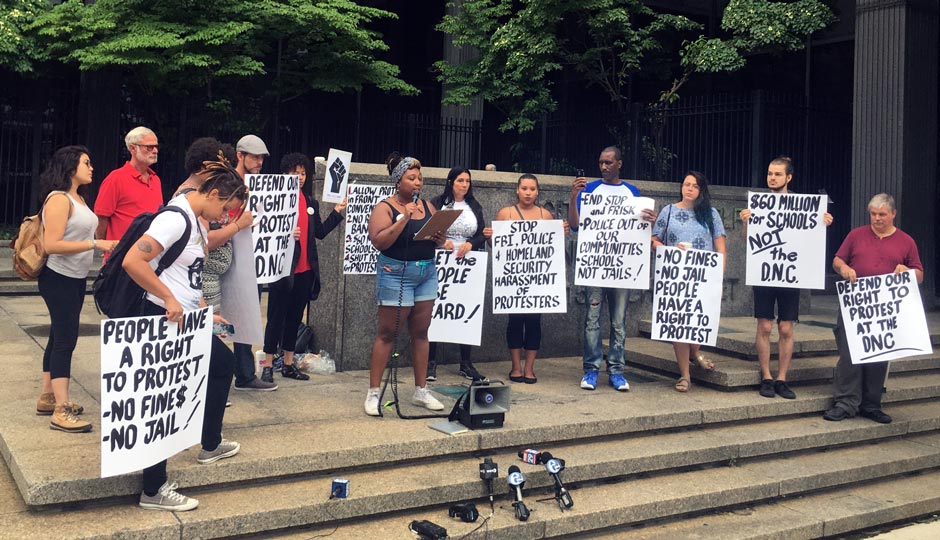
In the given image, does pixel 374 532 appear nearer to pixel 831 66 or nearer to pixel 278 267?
pixel 278 267

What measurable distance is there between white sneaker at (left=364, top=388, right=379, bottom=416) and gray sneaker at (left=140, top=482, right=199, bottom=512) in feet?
6.00

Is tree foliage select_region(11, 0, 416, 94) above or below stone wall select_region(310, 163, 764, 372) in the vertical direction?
above

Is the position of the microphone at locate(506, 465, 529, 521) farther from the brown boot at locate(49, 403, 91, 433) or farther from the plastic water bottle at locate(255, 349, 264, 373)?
the plastic water bottle at locate(255, 349, 264, 373)

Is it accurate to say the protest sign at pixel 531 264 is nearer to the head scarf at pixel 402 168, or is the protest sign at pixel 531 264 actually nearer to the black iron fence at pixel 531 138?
the head scarf at pixel 402 168

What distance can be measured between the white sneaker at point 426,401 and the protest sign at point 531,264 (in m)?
1.57

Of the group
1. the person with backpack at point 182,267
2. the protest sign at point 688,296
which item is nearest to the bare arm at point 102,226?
the person with backpack at point 182,267

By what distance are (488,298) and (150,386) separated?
4834 millimetres

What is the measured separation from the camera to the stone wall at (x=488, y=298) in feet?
27.6

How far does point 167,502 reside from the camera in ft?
16.4

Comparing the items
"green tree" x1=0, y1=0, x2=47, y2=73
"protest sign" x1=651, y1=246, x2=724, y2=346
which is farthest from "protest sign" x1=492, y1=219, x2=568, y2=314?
"green tree" x1=0, y1=0, x2=47, y2=73

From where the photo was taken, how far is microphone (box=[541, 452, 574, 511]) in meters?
5.70

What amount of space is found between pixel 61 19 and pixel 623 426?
13.9m

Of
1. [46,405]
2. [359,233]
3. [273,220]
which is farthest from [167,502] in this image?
[359,233]

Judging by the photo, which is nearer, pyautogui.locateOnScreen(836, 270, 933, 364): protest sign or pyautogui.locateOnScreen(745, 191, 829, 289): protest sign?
pyautogui.locateOnScreen(836, 270, 933, 364): protest sign
